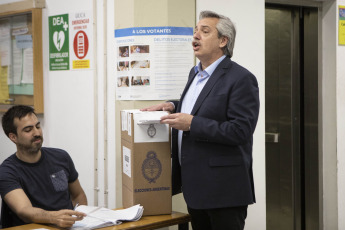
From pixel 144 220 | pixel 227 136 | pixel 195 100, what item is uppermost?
pixel 195 100

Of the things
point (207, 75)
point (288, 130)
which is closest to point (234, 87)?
point (207, 75)

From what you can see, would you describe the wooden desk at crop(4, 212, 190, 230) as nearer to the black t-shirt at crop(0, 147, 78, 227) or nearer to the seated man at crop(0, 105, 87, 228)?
the seated man at crop(0, 105, 87, 228)

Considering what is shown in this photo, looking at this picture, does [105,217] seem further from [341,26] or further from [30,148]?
[341,26]

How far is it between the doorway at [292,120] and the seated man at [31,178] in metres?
1.91

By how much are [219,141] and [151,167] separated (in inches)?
16.0

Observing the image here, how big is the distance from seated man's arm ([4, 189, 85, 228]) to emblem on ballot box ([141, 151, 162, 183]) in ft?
1.45

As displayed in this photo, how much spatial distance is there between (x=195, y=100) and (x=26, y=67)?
5.93ft

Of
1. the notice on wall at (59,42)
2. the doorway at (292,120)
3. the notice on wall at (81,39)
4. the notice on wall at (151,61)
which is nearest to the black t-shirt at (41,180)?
the notice on wall at (151,61)

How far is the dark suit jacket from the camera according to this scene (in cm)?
238

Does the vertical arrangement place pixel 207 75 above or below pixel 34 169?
above

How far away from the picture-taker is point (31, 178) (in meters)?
2.61

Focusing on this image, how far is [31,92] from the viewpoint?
12.5 ft

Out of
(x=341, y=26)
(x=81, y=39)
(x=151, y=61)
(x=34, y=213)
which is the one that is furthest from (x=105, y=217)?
(x=341, y=26)

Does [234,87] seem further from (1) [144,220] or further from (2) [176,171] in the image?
(1) [144,220]
